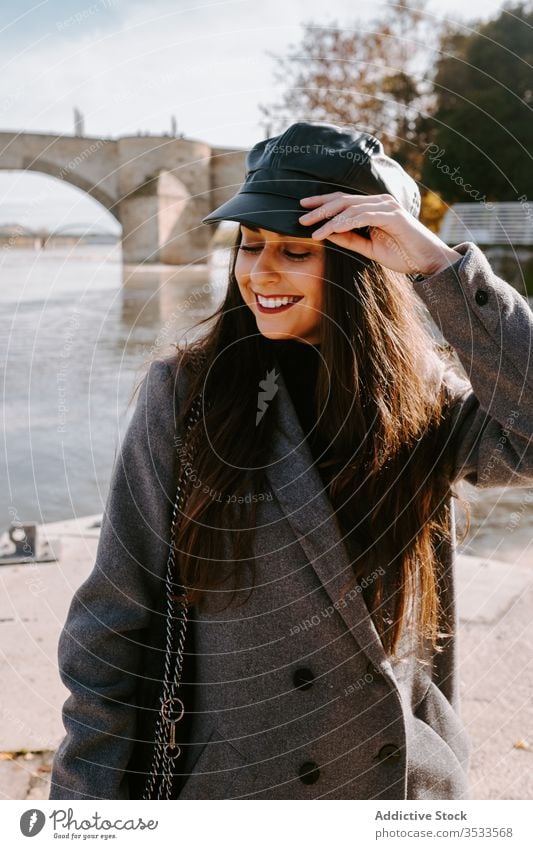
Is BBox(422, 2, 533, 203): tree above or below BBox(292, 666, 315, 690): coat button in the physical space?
above

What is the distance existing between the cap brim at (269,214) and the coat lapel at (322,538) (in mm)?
405

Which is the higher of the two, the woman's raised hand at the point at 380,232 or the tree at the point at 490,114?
the tree at the point at 490,114

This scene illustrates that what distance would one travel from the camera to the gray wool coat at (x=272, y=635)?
4.61ft

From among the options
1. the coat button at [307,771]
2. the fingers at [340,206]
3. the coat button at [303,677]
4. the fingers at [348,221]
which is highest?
the fingers at [340,206]

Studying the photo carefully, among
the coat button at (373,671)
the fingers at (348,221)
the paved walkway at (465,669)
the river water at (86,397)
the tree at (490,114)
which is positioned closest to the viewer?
the fingers at (348,221)

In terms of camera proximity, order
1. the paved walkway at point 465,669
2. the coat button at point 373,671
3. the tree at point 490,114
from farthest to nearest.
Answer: the tree at point 490,114
the paved walkway at point 465,669
the coat button at point 373,671

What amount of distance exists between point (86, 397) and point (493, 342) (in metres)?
7.40

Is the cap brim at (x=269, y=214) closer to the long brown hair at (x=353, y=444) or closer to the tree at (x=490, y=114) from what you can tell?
the long brown hair at (x=353, y=444)

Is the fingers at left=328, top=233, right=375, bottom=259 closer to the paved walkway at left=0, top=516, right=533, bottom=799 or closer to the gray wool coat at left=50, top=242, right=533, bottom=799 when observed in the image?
the gray wool coat at left=50, top=242, right=533, bottom=799

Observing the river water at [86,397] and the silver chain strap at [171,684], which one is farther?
the river water at [86,397]

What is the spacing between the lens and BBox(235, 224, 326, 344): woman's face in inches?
56.4

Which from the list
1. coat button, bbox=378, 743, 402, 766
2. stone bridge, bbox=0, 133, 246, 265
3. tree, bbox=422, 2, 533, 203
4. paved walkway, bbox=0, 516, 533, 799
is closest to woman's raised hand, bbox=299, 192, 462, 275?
coat button, bbox=378, 743, 402, 766

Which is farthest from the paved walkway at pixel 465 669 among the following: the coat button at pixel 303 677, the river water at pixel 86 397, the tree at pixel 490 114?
the tree at pixel 490 114
